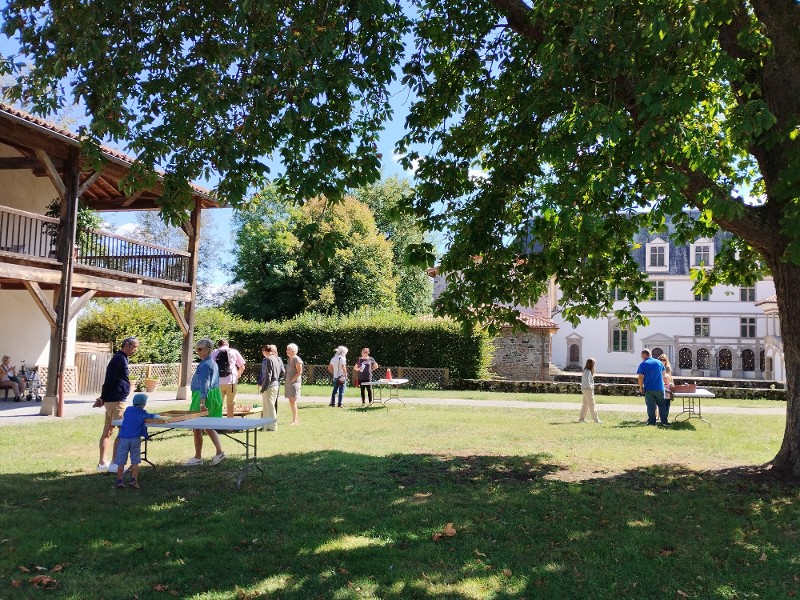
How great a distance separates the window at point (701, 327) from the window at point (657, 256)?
4.64 metres

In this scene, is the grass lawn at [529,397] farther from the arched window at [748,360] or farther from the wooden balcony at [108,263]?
the arched window at [748,360]

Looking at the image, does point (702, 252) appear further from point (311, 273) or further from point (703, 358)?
point (311, 273)

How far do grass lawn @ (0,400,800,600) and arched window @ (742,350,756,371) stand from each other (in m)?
41.0

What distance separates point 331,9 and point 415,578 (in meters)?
5.83

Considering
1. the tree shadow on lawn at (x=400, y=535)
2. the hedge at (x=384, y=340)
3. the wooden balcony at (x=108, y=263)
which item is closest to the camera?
the tree shadow on lawn at (x=400, y=535)

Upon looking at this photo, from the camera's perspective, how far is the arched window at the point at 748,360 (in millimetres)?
47062

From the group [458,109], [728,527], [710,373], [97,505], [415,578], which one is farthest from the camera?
[710,373]

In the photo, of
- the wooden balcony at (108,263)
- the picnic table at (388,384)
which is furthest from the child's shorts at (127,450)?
the picnic table at (388,384)

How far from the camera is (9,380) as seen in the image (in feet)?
58.3

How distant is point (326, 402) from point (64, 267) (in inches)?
306

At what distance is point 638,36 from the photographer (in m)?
6.85

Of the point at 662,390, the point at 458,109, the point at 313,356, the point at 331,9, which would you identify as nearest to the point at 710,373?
the point at 313,356

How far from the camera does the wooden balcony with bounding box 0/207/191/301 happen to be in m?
16.6

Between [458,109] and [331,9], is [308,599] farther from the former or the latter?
[458,109]
